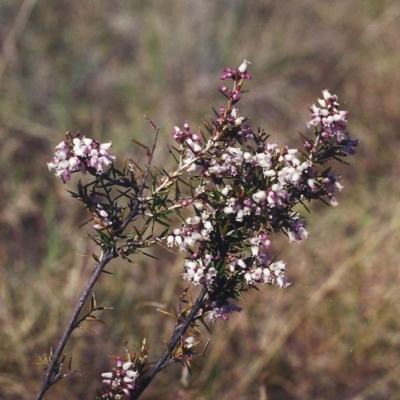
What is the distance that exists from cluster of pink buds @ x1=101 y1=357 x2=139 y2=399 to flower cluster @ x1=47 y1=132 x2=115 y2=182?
59cm

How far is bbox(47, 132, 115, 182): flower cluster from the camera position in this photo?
4.97 feet

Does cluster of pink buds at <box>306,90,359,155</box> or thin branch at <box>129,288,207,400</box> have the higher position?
cluster of pink buds at <box>306,90,359,155</box>

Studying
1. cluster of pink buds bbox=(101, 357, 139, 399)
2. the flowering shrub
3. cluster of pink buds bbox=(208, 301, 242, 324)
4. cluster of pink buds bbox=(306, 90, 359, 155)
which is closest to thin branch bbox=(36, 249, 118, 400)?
the flowering shrub

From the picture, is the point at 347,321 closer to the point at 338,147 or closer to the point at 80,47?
the point at 338,147

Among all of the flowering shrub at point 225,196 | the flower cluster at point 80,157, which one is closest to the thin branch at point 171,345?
the flowering shrub at point 225,196

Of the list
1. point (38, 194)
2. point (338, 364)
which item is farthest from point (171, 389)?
point (38, 194)

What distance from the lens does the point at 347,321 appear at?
4.73m

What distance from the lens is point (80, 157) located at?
1551 mm

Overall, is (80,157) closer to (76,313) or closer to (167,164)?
(76,313)

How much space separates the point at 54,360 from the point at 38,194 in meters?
4.43

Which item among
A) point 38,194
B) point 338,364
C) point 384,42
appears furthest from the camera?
point 384,42

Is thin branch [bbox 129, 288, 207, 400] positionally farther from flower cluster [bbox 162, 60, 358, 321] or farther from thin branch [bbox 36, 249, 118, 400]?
thin branch [bbox 36, 249, 118, 400]

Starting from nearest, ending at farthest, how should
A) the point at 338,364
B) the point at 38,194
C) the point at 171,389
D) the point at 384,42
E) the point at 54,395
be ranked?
1. the point at 54,395
2. the point at 171,389
3. the point at 338,364
4. the point at 38,194
5. the point at 384,42

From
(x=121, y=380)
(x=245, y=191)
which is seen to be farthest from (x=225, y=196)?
(x=121, y=380)
